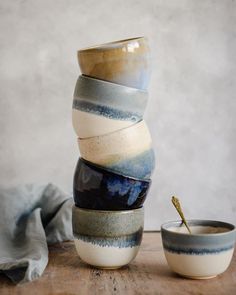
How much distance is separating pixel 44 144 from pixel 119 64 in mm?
440

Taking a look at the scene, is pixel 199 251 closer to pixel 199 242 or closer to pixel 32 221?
pixel 199 242

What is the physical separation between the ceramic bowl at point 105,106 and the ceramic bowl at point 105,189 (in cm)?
6

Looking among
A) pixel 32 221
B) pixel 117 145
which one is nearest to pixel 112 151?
pixel 117 145

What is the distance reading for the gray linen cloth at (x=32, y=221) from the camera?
973 mm

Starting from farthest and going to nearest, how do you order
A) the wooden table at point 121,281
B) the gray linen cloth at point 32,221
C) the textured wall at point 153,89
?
the textured wall at point 153,89 → the gray linen cloth at point 32,221 → the wooden table at point 121,281

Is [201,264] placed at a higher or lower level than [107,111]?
lower

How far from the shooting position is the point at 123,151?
34.9 inches

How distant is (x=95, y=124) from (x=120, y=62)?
10cm

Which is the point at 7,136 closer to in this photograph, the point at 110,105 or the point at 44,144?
the point at 44,144

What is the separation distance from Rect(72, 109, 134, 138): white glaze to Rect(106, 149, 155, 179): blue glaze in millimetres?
52

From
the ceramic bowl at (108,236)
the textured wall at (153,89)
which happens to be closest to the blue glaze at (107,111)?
the ceramic bowl at (108,236)

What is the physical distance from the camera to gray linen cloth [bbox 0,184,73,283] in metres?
0.97

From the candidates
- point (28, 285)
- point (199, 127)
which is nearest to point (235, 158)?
point (199, 127)

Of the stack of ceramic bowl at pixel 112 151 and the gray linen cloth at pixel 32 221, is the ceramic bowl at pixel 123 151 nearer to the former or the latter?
the stack of ceramic bowl at pixel 112 151
